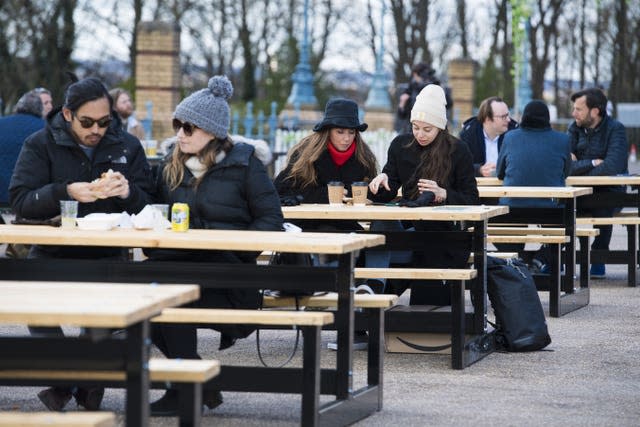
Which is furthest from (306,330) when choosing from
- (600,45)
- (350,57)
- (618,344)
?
(600,45)

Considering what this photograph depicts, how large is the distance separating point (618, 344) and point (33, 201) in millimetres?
3992

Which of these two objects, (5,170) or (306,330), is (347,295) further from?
(5,170)

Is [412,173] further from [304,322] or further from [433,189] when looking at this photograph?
[304,322]

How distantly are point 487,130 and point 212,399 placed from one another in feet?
22.8

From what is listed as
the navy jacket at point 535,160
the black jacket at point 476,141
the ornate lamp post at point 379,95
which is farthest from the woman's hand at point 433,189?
the ornate lamp post at point 379,95

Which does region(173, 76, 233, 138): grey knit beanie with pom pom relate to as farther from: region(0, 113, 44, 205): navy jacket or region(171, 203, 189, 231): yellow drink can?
region(0, 113, 44, 205): navy jacket

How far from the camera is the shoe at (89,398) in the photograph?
22.6ft

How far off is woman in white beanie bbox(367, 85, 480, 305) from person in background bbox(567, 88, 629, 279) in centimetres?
404

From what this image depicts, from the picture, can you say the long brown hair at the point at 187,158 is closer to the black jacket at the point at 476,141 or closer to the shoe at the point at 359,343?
the shoe at the point at 359,343

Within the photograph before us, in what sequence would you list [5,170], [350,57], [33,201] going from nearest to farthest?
1. [33,201]
2. [5,170]
3. [350,57]

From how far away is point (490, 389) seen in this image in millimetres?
7695

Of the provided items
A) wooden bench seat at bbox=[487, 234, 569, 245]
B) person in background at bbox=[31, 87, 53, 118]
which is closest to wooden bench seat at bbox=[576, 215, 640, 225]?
wooden bench seat at bbox=[487, 234, 569, 245]

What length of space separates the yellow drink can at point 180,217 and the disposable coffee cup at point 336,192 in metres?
2.10

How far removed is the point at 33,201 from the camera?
283 inches
